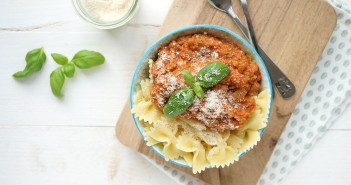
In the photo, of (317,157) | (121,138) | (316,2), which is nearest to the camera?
(316,2)

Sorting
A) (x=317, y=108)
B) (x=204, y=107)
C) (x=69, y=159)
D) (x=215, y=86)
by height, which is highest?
(x=215, y=86)

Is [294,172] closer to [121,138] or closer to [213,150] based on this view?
[213,150]

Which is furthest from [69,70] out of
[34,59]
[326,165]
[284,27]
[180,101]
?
[326,165]

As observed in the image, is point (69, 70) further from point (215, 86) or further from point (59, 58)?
point (215, 86)

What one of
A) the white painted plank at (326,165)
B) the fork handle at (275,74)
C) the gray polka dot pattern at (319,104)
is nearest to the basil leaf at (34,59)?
the fork handle at (275,74)

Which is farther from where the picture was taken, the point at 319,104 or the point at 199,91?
the point at 319,104

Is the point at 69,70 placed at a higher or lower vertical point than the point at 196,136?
lower

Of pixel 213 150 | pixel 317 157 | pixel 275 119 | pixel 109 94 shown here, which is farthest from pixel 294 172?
pixel 109 94
